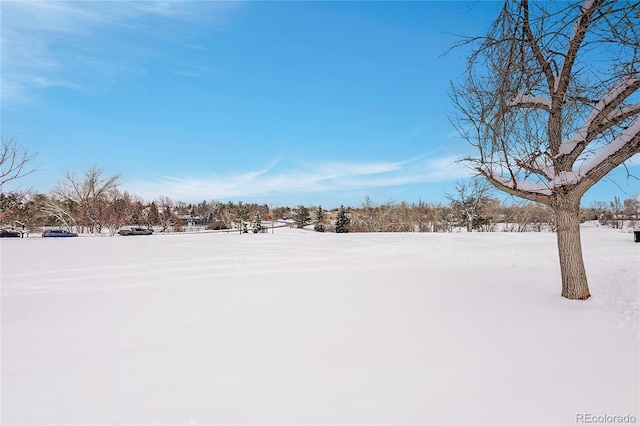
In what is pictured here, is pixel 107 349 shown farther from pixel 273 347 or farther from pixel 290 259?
pixel 290 259

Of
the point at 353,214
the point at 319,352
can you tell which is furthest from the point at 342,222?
the point at 319,352

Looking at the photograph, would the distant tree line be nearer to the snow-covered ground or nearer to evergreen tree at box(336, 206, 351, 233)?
evergreen tree at box(336, 206, 351, 233)

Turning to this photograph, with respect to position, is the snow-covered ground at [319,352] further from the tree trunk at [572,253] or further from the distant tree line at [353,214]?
the distant tree line at [353,214]

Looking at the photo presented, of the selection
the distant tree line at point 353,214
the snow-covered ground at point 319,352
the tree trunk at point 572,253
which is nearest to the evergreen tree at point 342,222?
the distant tree line at point 353,214

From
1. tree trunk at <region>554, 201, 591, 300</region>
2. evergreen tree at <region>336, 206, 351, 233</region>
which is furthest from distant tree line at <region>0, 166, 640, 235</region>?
tree trunk at <region>554, 201, 591, 300</region>

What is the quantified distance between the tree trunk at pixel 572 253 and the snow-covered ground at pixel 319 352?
0.26 metres

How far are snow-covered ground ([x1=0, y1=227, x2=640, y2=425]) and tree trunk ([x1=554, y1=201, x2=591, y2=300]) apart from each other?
261 mm

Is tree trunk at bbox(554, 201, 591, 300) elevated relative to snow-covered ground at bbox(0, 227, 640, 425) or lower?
elevated

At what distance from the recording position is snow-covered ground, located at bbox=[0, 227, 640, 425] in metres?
2.37

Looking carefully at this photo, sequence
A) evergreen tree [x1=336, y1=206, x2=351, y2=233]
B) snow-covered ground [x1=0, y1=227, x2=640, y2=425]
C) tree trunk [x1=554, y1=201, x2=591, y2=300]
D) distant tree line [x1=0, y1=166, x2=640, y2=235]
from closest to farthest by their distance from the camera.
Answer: snow-covered ground [x1=0, y1=227, x2=640, y2=425] → tree trunk [x1=554, y1=201, x2=591, y2=300] → distant tree line [x1=0, y1=166, x2=640, y2=235] → evergreen tree [x1=336, y1=206, x2=351, y2=233]

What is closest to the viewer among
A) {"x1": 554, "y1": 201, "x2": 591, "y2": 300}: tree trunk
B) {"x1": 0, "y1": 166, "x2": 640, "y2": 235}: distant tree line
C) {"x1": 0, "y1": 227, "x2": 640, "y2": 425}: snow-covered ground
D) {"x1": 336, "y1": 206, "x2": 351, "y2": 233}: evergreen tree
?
{"x1": 0, "y1": 227, "x2": 640, "y2": 425}: snow-covered ground

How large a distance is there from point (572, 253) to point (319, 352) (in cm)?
462

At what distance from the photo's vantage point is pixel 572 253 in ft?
17.0

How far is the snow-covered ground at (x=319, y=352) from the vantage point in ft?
7.79
